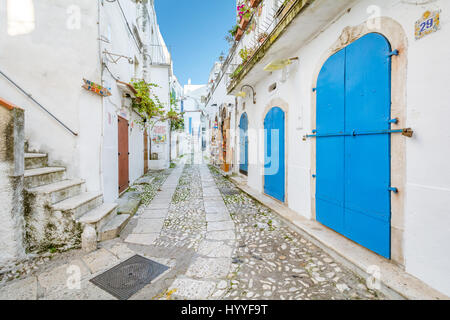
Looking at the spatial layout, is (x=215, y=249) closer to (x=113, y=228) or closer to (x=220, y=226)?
(x=220, y=226)

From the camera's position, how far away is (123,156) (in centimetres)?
608

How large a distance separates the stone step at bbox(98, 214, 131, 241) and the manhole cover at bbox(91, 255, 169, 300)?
801 millimetres

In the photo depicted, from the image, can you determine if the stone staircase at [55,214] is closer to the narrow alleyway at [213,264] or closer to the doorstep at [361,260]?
the narrow alleyway at [213,264]

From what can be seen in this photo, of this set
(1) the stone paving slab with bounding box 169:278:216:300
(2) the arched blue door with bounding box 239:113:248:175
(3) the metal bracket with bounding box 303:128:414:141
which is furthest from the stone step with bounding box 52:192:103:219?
(2) the arched blue door with bounding box 239:113:248:175

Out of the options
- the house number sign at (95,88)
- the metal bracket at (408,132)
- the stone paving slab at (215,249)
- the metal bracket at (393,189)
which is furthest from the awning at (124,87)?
the metal bracket at (393,189)

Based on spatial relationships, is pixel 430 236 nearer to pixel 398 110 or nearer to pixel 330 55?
pixel 398 110

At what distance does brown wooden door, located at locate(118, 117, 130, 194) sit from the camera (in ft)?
18.8

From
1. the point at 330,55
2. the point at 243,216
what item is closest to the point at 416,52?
the point at 330,55

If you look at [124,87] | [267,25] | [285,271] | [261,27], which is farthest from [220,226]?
[261,27]

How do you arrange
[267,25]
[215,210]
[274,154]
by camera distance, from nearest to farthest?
1. [215,210]
2. [274,154]
3. [267,25]

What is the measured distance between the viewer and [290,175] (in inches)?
169

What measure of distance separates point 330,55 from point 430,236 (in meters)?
2.71

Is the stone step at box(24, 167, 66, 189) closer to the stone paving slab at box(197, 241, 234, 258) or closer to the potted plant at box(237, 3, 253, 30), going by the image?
the stone paving slab at box(197, 241, 234, 258)

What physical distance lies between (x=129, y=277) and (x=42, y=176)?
2303 millimetres
